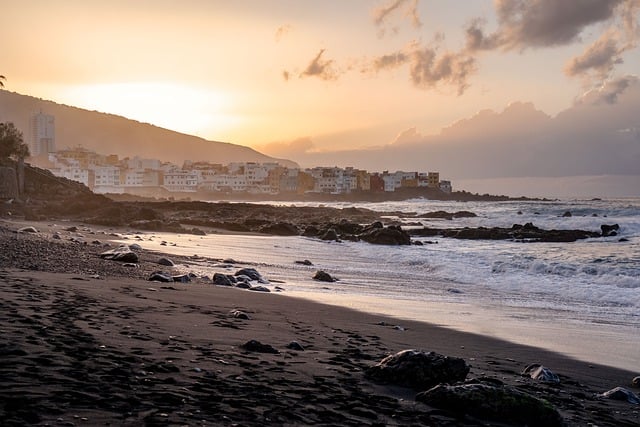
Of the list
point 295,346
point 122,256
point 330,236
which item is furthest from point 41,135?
point 295,346

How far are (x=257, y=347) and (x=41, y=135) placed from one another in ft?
679

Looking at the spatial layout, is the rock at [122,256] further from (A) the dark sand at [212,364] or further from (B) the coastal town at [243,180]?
(B) the coastal town at [243,180]

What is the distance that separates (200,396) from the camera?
11.5ft

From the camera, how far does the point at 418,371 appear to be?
14.4ft

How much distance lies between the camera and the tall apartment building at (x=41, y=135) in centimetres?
18738

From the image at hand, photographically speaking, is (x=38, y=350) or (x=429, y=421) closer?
(x=429, y=421)

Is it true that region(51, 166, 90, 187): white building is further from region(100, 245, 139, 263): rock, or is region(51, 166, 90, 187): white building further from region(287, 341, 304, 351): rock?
region(287, 341, 304, 351): rock

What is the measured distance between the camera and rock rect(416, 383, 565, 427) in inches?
147

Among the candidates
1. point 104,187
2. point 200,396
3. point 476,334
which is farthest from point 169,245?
point 104,187

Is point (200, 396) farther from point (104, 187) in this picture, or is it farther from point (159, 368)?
point (104, 187)

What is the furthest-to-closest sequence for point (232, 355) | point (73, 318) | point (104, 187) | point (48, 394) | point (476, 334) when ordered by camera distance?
point (104, 187), point (476, 334), point (73, 318), point (232, 355), point (48, 394)

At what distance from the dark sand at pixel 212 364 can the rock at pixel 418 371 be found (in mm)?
122

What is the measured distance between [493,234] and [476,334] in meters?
24.8

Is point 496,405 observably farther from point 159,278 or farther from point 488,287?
point 488,287
